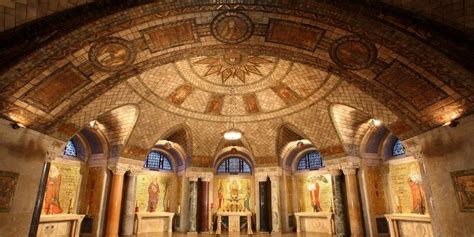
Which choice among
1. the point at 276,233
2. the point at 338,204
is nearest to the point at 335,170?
the point at 338,204

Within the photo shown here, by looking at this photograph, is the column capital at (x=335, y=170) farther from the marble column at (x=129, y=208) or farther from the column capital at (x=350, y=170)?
the marble column at (x=129, y=208)

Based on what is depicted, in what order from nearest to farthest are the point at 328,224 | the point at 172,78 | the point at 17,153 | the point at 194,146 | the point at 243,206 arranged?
the point at 17,153
the point at 172,78
the point at 328,224
the point at 194,146
the point at 243,206

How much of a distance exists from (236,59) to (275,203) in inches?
413

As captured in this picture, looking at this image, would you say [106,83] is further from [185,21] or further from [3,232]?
[3,232]

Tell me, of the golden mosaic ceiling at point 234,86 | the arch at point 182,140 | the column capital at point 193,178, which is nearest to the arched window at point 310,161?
the golden mosaic ceiling at point 234,86

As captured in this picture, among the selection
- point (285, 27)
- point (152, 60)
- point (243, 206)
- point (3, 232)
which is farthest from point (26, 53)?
point (243, 206)

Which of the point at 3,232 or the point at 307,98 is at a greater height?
the point at 307,98

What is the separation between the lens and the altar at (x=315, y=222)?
15883 millimetres

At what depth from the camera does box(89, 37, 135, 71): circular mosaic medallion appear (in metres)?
7.04

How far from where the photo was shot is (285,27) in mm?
7137

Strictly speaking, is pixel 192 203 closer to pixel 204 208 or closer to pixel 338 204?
pixel 204 208

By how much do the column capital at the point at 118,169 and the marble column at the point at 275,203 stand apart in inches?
367

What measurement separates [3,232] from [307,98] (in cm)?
1202

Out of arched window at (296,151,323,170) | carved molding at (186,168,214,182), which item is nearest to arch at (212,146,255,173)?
carved molding at (186,168,214,182)
